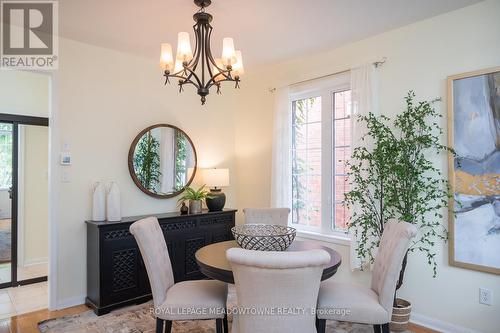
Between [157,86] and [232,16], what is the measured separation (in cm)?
152

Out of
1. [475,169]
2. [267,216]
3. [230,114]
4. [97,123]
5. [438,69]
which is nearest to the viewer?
[475,169]

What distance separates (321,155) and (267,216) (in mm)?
1055

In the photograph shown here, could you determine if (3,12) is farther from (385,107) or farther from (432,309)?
(432,309)

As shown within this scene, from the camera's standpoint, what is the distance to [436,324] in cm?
272

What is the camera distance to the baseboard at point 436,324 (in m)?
2.59

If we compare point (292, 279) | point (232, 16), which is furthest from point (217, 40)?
point (292, 279)

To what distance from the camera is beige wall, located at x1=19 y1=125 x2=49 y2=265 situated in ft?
12.7

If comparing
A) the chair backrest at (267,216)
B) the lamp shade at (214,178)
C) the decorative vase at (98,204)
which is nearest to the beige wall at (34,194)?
the decorative vase at (98,204)

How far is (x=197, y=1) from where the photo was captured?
8.00 feet

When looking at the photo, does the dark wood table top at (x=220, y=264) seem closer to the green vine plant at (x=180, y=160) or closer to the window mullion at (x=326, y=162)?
the window mullion at (x=326, y=162)

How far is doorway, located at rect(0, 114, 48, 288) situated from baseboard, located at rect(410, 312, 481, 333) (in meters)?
4.13

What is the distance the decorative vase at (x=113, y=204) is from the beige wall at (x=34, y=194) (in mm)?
1402

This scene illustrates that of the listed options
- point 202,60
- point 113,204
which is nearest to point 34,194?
point 113,204

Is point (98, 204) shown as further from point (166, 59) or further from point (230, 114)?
point (230, 114)
